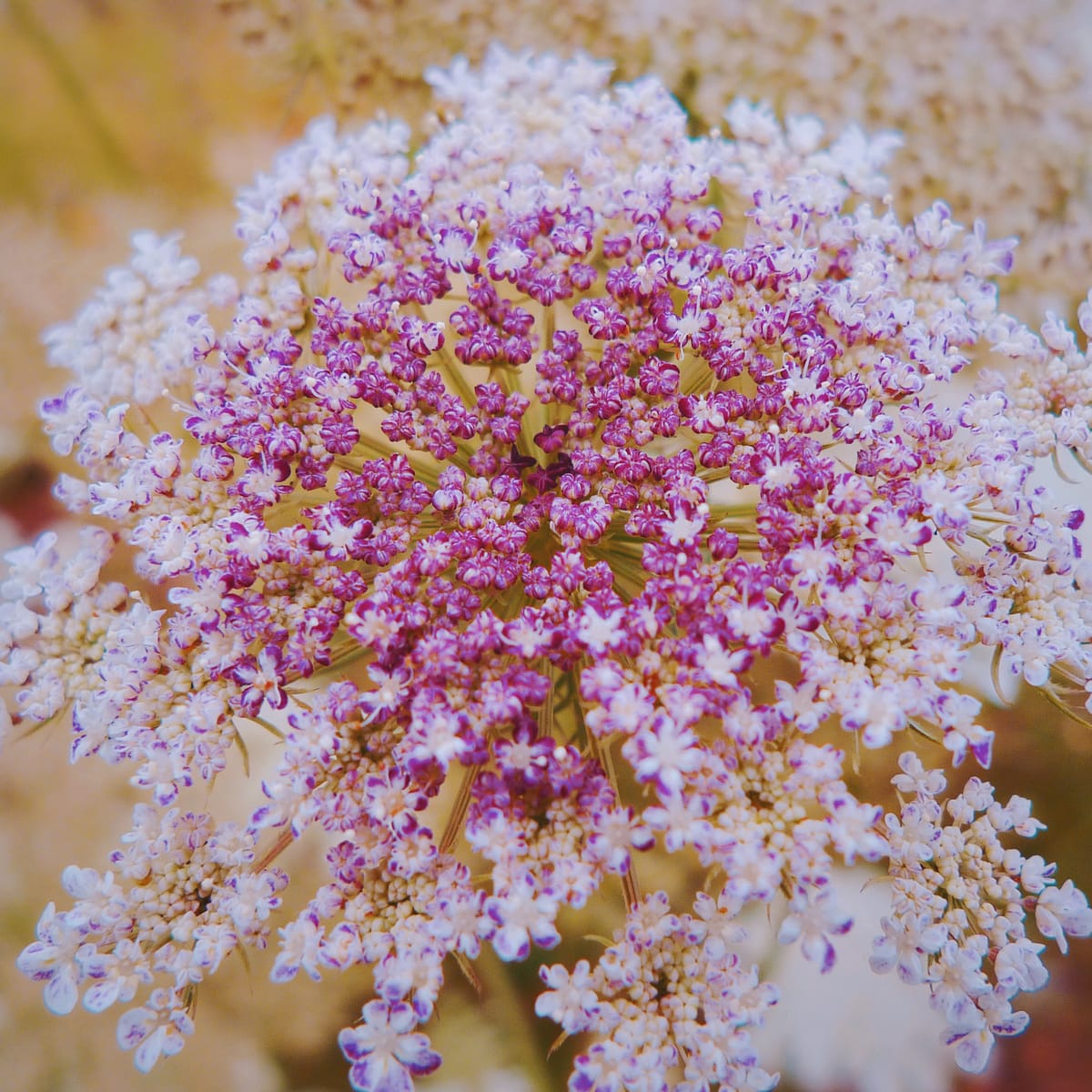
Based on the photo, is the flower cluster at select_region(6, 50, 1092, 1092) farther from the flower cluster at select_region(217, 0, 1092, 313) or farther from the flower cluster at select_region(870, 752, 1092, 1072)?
the flower cluster at select_region(217, 0, 1092, 313)

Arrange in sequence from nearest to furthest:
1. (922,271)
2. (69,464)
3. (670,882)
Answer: (922,271) → (670,882) → (69,464)

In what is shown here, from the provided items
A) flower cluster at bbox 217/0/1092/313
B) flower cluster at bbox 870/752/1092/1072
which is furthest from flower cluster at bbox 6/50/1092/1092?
flower cluster at bbox 217/0/1092/313

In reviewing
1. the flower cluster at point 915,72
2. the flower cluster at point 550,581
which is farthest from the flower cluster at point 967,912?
the flower cluster at point 915,72

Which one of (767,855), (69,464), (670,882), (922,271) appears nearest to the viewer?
(767,855)

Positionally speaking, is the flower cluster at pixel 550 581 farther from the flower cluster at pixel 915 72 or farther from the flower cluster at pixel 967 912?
the flower cluster at pixel 915 72

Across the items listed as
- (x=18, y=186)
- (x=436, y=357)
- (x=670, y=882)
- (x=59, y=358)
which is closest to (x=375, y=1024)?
(x=670, y=882)

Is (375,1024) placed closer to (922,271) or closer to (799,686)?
(799,686)

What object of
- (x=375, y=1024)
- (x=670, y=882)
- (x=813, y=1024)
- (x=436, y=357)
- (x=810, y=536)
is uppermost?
(x=436, y=357)

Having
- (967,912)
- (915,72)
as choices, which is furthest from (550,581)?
(915,72)
